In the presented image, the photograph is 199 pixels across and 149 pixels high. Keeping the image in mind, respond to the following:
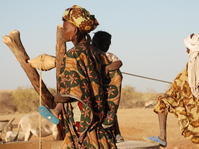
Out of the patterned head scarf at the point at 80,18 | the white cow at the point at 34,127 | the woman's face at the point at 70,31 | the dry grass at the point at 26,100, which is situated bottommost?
the dry grass at the point at 26,100

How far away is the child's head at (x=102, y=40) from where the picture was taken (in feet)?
22.0

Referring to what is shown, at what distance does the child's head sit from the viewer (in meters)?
6.70

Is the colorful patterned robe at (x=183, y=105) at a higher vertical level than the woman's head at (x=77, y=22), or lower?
lower

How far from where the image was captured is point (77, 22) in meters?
4.39

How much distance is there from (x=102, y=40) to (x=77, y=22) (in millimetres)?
2319

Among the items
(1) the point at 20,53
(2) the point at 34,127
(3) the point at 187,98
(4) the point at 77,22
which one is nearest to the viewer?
(4) the point at 77,22

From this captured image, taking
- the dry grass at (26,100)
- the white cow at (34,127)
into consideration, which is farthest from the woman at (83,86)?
the dry grass at (26,100)

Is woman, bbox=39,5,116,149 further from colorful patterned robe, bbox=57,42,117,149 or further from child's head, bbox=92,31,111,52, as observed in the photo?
child's head, bbox=92,31,111,52

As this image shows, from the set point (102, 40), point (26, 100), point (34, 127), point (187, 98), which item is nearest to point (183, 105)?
point (187, 98)

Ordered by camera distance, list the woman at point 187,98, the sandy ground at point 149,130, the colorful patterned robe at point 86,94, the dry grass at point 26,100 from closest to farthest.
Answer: the colorful patterned robe at point 86,94 < the woman at point 187,98 < the sandy ground at point 149,130 < the dry grass at point 26,100

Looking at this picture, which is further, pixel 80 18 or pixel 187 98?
pixel 187 98

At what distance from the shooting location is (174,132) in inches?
670

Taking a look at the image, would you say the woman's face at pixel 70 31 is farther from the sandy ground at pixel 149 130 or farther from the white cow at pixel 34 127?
the white cow at pixel 34 127

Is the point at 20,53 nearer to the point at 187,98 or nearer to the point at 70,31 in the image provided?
the point at 187,98
